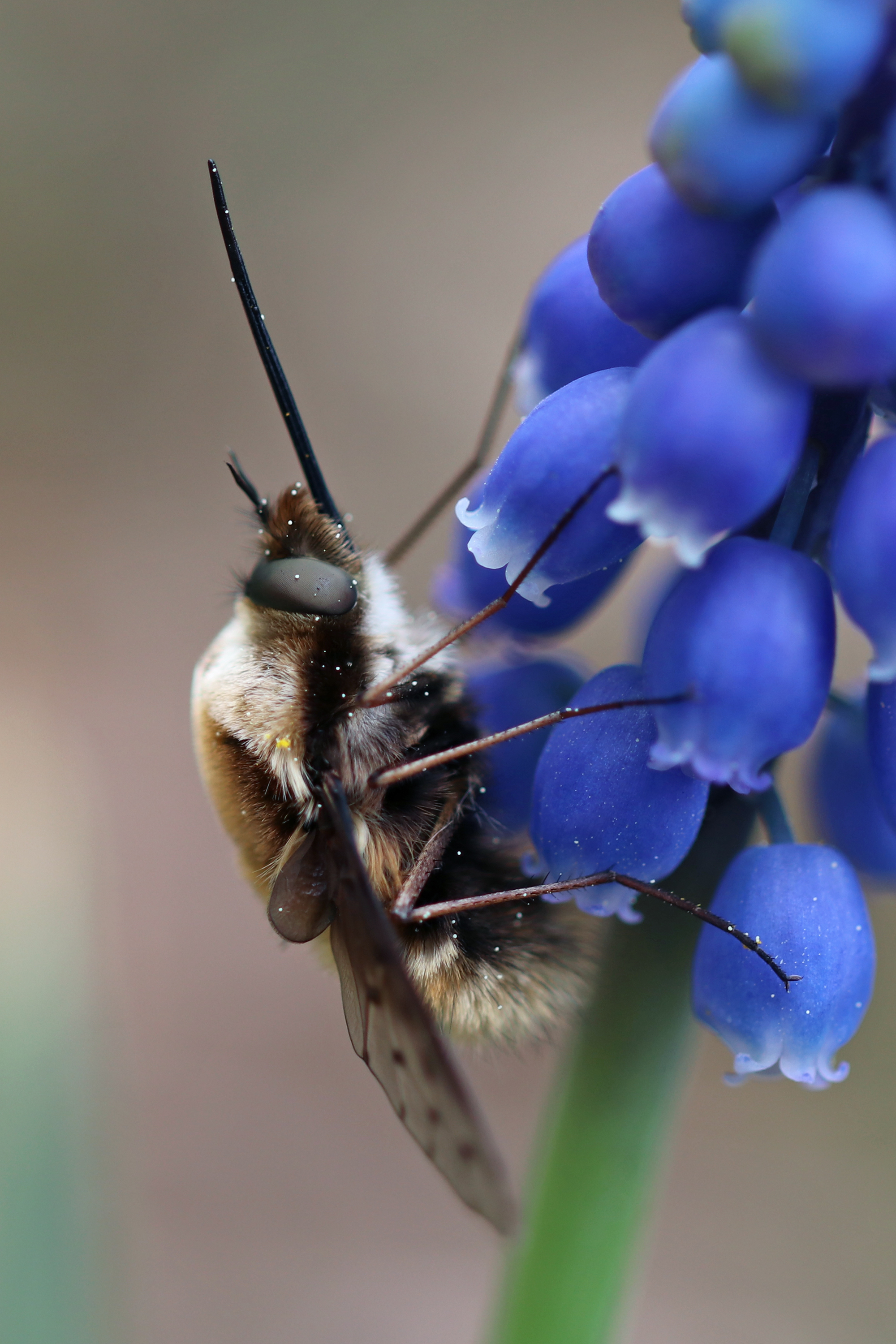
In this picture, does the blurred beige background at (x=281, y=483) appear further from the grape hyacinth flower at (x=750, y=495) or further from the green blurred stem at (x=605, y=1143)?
the grape hyacinth flower at (x=750, y=495)

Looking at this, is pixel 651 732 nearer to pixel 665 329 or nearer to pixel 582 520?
pixel 582 520

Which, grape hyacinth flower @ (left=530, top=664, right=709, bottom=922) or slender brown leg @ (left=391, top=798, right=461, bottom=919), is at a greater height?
grape hyacinth flower @ (left=530, top=664, right=709, bottom=922)

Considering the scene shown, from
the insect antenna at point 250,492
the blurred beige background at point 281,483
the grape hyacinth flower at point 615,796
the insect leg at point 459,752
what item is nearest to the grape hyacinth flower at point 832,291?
the grape hyacinth flower at point 615,796

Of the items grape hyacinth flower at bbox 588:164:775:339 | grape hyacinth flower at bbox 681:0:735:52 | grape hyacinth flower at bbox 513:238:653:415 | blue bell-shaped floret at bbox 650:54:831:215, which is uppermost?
grape hyacinth flower at bbox 681:0:735:52

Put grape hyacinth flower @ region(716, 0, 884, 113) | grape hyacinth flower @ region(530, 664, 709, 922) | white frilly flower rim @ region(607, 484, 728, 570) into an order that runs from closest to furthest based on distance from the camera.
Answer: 1. grape hyacinth flower @ region(716, 0, 884, 113)
2. white frilly flower rim @ region(607, 484, 728, 570)
3. grape hyacinth flower @ region(530, 664, 709, 922)

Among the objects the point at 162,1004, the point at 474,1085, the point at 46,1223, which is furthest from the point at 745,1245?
the point at 46,1223

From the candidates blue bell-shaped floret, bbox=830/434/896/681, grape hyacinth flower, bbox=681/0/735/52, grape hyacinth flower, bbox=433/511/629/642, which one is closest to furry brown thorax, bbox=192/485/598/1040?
grape hyacinth flower, bbox=433/511/629/642

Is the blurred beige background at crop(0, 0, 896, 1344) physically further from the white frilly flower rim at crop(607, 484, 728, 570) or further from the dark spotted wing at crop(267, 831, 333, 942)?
the white frilly flower rim at crop(607, 484, 728, 570)
